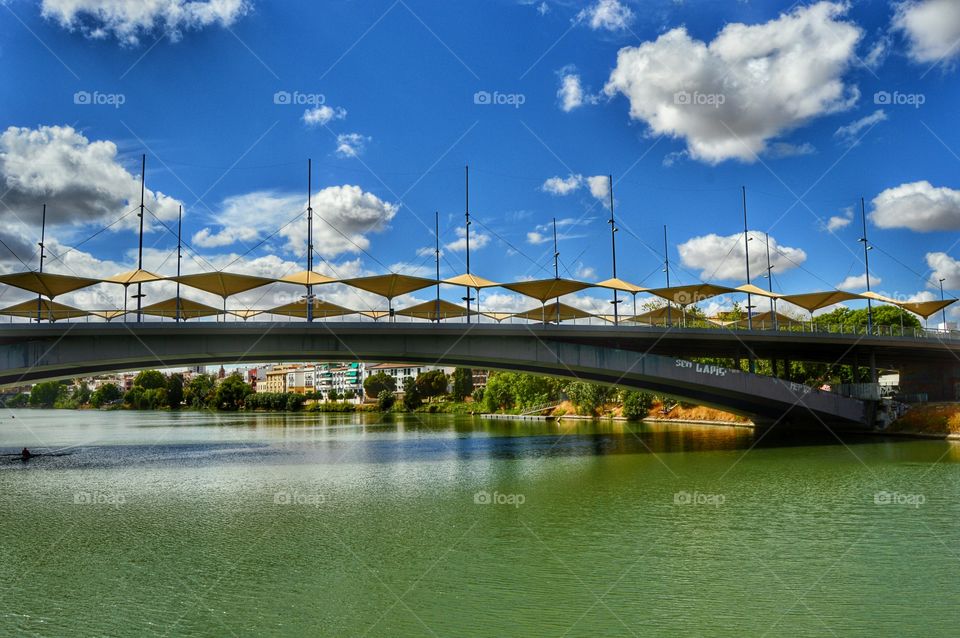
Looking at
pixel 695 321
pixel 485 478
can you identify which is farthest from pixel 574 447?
pixel 485 478

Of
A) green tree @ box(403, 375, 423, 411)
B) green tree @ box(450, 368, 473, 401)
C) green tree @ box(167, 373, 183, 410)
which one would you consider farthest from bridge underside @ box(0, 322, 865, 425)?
green tree @ box(167, 373, 183, 410)

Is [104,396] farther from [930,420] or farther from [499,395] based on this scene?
[930,420]

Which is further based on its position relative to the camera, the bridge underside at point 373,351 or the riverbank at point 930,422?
the riverbank at point 930,422

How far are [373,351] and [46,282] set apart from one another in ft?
60.4

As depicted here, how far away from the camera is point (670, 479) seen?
93.6 ft

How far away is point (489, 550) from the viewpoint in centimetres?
1653

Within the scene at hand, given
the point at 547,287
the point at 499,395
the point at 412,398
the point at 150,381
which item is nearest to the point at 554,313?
the point at 547,287

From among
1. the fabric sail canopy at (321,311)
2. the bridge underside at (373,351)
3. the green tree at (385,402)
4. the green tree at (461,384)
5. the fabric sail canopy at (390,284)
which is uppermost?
the fabric sail canopy at (390,284)

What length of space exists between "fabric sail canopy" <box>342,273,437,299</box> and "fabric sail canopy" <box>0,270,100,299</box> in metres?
14.5

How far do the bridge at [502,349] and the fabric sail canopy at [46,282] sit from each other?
365 centimetres

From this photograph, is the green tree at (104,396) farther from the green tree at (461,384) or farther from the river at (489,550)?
the river at (489,550)

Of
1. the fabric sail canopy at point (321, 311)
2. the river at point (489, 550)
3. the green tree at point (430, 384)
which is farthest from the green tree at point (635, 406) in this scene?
the green tree at point (430, 384)

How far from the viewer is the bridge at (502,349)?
35156 mm

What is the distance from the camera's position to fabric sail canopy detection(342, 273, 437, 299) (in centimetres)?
4050
